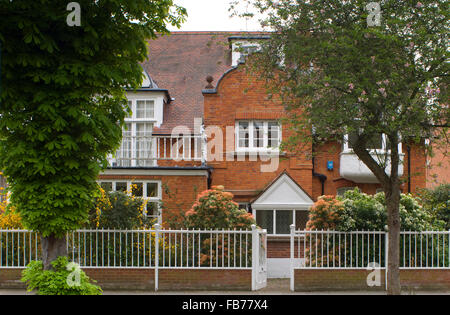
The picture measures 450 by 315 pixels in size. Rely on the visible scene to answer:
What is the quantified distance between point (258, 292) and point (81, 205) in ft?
19.7

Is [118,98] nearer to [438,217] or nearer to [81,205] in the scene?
[81,205]

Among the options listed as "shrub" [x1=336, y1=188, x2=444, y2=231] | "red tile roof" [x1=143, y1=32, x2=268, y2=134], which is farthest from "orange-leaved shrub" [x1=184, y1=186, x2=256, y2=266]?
"red tile roof" [x1=143, y1=32, x2=268, y2=134]

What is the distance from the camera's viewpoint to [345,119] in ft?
39.2

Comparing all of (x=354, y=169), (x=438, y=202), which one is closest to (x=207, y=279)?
(x=438, y=202)

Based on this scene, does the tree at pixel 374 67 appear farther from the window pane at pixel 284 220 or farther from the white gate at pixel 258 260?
the window pane at pixel 284 220

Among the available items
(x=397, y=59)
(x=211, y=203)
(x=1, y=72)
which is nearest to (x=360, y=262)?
(x=211, y=203)

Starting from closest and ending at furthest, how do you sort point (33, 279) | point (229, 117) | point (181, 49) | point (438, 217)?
1. point (33, 279)
2. point (438, 217)
3. point (229, 117)
4. point (181, 49)

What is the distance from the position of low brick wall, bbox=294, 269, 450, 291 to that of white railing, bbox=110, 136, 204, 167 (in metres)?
5.92

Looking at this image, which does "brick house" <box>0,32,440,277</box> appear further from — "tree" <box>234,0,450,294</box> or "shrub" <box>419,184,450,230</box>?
"tree" <box>234,0,450,294</box>

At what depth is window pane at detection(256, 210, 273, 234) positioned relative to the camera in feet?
61.9

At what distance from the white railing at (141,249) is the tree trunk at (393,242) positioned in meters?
3.38

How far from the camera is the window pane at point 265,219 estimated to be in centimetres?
1886

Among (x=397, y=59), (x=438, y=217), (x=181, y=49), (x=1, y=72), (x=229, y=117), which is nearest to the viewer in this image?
(x=1, y=72)

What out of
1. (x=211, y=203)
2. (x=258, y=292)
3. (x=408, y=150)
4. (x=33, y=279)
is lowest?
(x=258, y=292)
